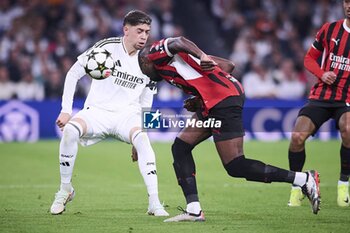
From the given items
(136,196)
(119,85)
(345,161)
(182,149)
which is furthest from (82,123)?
(345,161)

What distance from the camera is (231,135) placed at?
314 inches

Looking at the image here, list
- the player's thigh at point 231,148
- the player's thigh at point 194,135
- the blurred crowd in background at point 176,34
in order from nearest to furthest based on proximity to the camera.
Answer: the player's thigh at point 231,148, the player's thigh at point 194,135, the blurred crowd in background at point 176,34

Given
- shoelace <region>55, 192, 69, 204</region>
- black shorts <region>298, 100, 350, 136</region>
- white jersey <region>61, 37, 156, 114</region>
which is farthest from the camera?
black shorts <region>298, 100, 350, 136</region>

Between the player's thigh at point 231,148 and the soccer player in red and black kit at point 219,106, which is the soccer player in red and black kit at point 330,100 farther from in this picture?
the player's thigh at point 231,148

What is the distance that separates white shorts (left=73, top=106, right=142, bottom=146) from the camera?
8656mm

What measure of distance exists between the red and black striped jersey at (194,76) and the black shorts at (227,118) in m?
0.06

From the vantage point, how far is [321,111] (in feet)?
31.0

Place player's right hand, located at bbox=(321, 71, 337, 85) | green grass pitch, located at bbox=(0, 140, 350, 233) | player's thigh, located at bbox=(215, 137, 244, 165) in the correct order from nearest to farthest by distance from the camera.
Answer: green grass pitch, located at bbox=(0, 140, 350, 233) → player's thigh, located at bbox=(215, 137, 244, 165) → player's right hand, located at bbox=(321, 71, 337, 85)

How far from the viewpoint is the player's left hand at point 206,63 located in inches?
300

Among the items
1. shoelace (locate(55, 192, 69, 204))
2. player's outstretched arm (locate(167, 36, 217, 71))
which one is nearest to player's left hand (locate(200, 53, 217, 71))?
player's outstretched arm (locate(167, 36, 217, 71))

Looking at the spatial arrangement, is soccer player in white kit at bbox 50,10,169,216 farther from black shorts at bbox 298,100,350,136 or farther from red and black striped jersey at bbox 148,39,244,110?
black shorts at bbox 298,100,350,136

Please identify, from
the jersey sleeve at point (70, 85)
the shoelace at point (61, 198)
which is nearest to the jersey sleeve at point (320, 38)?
the jersey sleeve at point (70, 85)

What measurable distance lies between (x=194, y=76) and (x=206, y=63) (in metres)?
0.41

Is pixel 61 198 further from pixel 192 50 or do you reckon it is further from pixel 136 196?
pixel 192 50
